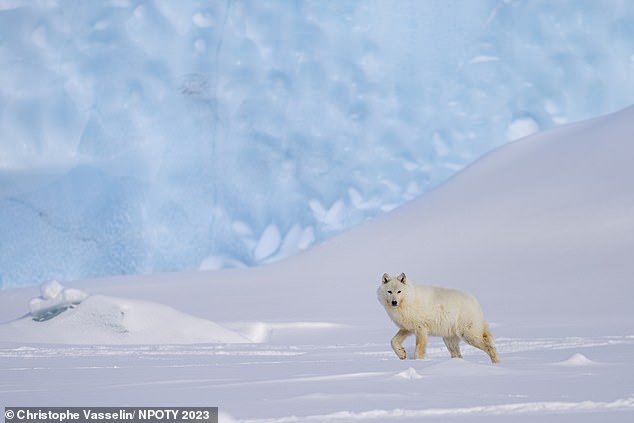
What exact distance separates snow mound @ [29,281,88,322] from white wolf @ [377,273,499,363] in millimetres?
4803

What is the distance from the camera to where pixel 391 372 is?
184 inches

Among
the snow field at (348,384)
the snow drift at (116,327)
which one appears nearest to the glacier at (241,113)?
the snow drift at (116,327)

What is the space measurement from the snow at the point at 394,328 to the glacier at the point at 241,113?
1.12 meters

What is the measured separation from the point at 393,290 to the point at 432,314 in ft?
0.98

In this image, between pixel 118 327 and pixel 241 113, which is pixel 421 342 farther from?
pixel 241 113

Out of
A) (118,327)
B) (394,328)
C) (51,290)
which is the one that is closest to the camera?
(118,327)

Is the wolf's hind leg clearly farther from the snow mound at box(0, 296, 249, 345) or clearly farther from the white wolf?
the snow mound at box(0, 296, 249, 345)

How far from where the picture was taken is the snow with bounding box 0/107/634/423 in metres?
3.84

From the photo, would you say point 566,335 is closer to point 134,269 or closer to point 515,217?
point 515,217

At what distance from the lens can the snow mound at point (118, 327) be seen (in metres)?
8.79

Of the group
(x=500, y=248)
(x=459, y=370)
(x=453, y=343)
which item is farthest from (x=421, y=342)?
→ (x=500, y=248)

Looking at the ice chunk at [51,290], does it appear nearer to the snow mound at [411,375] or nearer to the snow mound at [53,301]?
the snow mound at [53,301]

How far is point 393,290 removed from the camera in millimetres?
5613

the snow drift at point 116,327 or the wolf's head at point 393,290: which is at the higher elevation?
the snow drift at point 116,327
